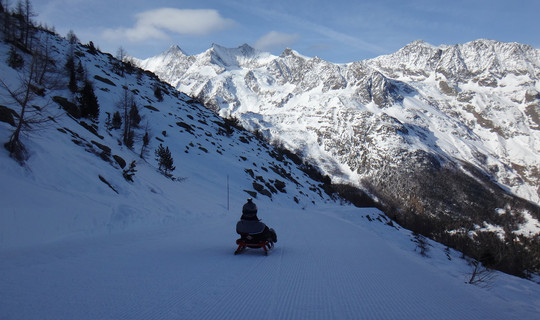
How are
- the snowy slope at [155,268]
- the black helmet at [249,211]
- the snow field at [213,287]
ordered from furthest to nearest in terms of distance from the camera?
the black helmet at [249,211] → the snowy slope at [155,268] → the snow field at [213,287]

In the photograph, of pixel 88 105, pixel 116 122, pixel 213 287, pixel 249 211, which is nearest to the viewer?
pixel 213 287

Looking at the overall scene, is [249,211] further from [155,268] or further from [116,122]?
[116,122]

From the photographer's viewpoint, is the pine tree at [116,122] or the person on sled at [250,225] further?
the pine tree at [116,122]

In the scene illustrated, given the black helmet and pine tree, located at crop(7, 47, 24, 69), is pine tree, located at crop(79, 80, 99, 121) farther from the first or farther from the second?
the black helmet

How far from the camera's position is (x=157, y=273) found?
5.84 metres

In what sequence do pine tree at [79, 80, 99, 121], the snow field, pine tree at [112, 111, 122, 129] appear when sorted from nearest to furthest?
the snow field, pine tree at [79, 80, 99, 121], pine tree at [112, 111, 122, 129]

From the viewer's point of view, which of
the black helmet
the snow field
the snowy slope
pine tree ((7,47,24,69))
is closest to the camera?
the snow field

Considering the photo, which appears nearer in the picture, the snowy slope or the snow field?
the snow field

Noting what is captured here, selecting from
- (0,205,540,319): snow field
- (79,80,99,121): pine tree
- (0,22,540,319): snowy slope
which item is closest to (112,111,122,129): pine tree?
(79,80,99,121): pine tree

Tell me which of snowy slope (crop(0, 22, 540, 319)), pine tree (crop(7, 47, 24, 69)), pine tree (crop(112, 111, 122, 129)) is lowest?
snowy slope (crop(0, 22, 540, 319))

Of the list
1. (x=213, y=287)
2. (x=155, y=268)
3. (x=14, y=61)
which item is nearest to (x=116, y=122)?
(x=14, y=61)

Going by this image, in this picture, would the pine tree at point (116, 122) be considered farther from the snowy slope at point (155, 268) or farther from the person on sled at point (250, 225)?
the person on sled at point (250, 225)

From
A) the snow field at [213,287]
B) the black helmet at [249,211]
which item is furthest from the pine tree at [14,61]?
the black helmet at [249,211]

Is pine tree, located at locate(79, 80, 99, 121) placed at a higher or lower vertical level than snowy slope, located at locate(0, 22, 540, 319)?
higher
